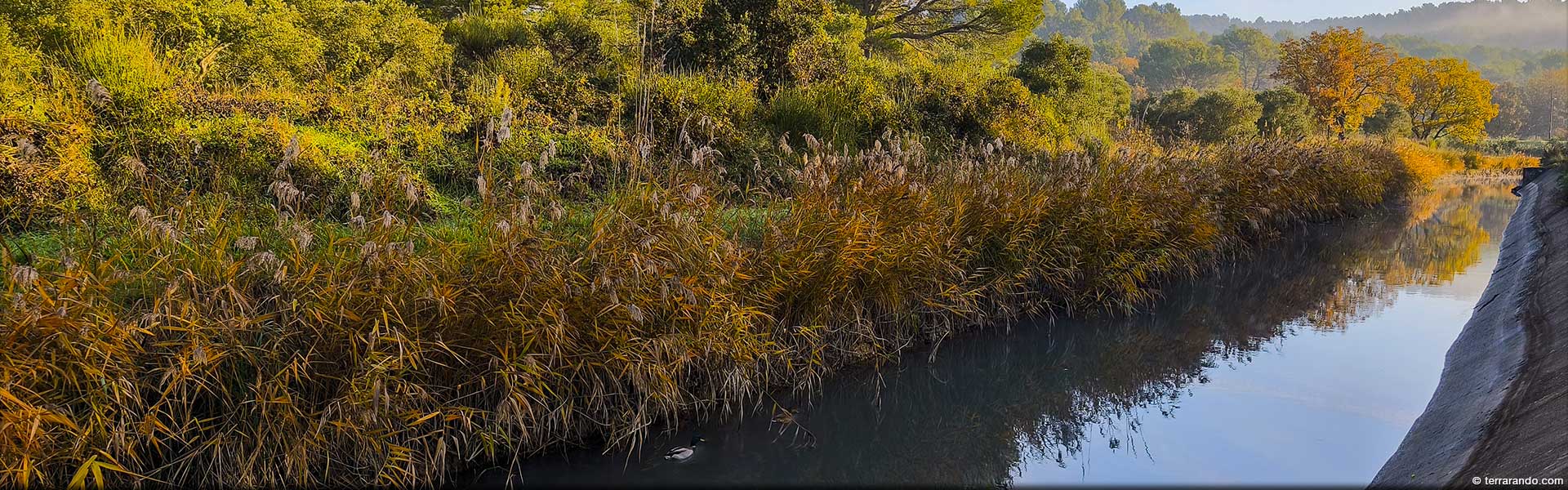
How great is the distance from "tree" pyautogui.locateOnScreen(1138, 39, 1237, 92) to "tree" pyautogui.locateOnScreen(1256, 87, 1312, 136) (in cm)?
6050

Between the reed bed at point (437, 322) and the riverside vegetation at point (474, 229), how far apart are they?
0.02 meters

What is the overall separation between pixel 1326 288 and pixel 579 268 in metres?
9.33

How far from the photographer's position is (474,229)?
5074 mm

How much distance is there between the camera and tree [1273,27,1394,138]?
3638 centimetres

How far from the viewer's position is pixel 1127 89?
3394 cm

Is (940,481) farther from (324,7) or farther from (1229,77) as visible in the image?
(1229,77)

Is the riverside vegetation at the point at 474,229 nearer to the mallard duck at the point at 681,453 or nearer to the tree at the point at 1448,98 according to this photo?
the mallard duck at the point at 681,453

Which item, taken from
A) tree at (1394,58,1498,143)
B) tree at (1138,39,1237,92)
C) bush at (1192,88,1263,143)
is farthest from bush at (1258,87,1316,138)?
tree at (1138,39,1237,92)

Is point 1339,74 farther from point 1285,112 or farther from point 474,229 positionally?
point 474,229

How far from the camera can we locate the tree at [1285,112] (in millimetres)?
29891

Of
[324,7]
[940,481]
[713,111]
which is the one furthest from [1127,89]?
[940,481]

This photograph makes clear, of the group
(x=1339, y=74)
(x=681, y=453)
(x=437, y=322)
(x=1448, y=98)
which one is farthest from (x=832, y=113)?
(x=1448, y=98)

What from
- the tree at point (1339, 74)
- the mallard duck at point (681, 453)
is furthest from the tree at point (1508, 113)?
the mallard duck at point (681, 453)

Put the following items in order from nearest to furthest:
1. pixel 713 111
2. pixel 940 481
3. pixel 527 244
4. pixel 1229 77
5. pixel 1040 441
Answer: pixel 527 244 → pixel 940 481 → pixel 1040 441 → pixel 713 111 → pixel 1229 77
